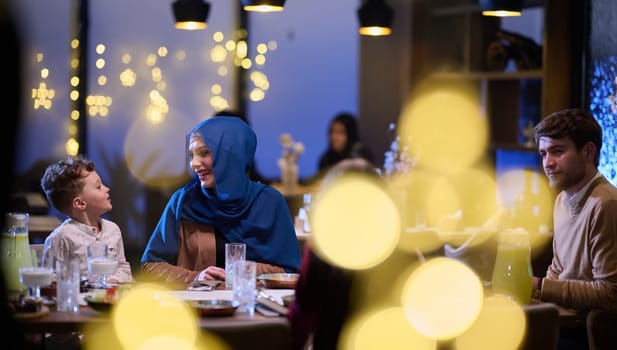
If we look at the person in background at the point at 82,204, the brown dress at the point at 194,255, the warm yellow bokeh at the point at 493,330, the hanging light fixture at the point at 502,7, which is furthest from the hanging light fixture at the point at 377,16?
the warm yellow bokeh at the point at 493,330

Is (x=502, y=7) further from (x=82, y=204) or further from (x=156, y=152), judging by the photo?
(x=156, y=152)

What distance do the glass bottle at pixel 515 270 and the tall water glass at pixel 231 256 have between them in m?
0.90

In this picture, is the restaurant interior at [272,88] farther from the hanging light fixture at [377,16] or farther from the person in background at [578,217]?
the person in background at [578,217]

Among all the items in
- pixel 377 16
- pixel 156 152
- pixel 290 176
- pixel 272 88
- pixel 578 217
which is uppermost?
pixel 377 16

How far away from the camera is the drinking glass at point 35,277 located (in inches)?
131

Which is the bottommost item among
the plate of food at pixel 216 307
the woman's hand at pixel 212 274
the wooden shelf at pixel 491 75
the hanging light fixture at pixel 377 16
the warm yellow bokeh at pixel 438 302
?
the woman's hand at pixel 212 274

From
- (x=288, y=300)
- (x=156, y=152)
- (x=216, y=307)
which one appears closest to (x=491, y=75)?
(x=156, y=152)

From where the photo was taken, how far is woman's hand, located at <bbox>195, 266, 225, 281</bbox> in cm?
400

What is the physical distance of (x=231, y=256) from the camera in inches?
147

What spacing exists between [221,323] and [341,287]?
1.16ft

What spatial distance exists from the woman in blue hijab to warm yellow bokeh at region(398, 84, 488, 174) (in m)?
4.07

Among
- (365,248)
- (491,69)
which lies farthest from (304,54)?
(365,248)

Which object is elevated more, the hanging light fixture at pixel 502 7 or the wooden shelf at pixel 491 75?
the hanging light fixture at pixel 502 7

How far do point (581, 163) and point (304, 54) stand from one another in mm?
6719
